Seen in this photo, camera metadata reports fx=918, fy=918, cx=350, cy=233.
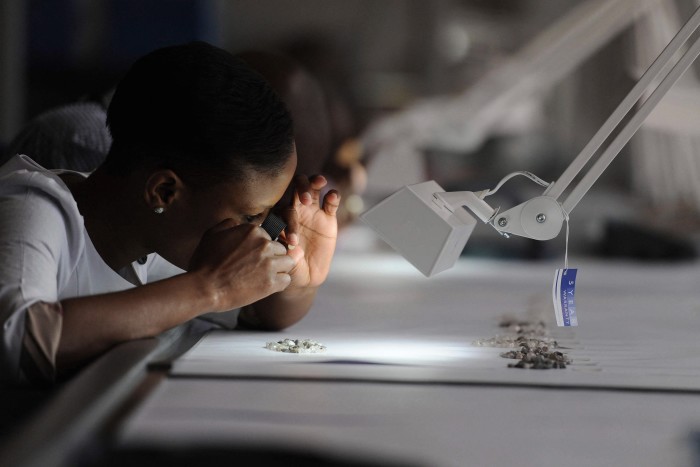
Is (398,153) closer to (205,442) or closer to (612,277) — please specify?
(612,277)

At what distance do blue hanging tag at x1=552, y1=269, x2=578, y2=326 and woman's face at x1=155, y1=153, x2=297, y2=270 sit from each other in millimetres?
317

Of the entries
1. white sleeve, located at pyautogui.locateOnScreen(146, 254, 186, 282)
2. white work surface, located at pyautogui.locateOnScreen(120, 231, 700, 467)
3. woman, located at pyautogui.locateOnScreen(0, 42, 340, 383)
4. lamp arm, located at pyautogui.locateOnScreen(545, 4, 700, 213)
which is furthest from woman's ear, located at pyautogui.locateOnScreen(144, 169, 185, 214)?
lamp arm, located at pyautogui.locateOnScreen(545, 4, 700, 213)

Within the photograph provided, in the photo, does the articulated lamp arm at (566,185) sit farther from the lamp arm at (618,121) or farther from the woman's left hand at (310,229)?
the woman's left hand at (310,229)

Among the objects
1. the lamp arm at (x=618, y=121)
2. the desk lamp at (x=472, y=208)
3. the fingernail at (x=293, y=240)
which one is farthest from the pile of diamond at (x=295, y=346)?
the lamp arm at (x=618, y=121)

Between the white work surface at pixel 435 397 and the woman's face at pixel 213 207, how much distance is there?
0.12 meters

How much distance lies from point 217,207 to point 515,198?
197cm

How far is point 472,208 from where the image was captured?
2.84 ft

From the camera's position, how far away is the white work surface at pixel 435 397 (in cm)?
62

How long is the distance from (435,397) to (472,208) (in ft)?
0.63

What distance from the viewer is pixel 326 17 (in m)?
5.70

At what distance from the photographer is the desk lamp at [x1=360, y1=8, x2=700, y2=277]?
83 centimetres

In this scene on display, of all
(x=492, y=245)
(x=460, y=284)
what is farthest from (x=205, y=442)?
(x=492, y=245)

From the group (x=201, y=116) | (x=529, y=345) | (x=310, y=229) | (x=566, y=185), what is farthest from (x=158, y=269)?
(x=566, y=185)

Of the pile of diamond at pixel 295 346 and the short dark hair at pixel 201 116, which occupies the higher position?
the short dark hair at pixel 201 116
